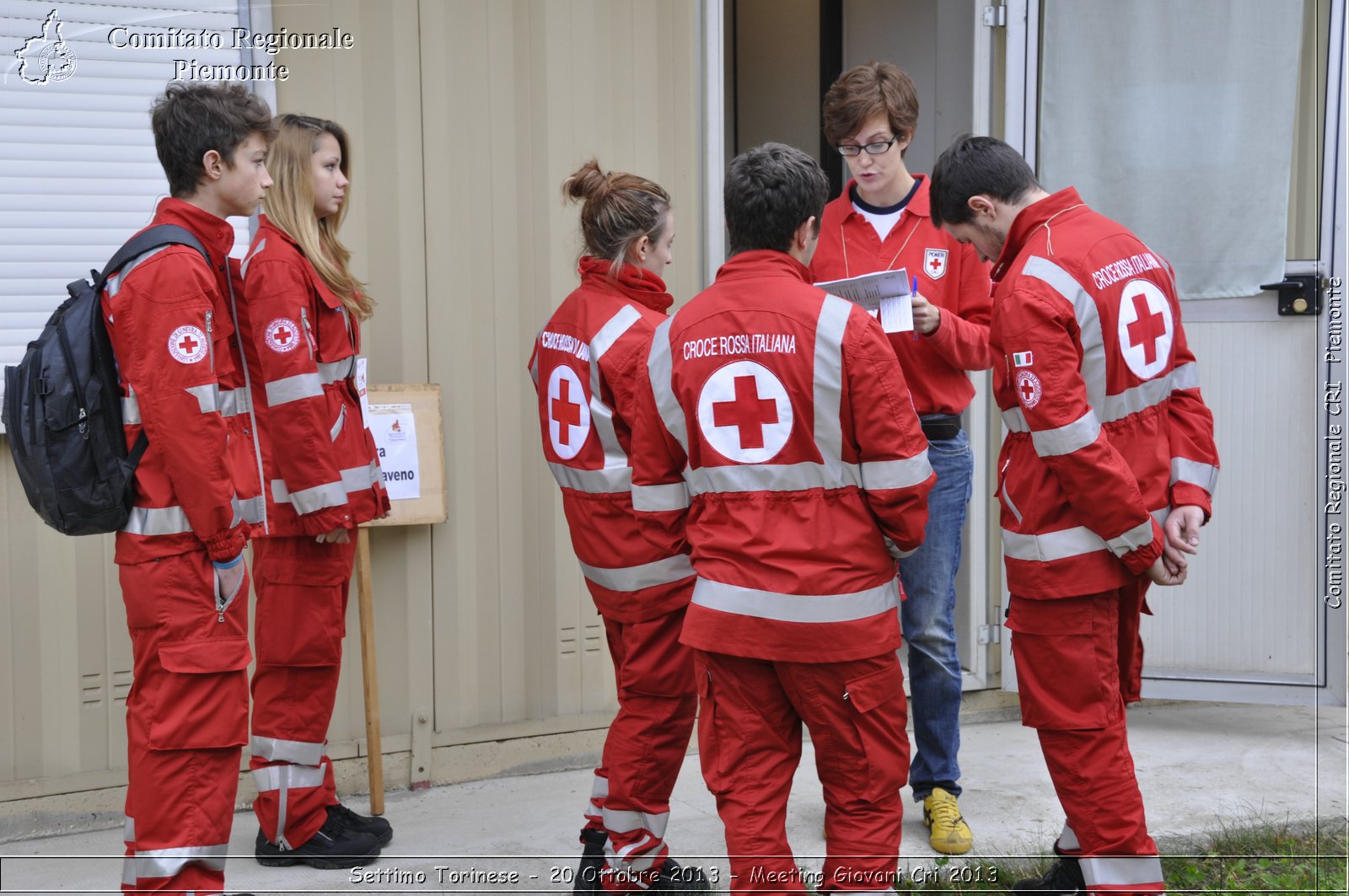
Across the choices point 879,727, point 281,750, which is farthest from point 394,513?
point 879,727

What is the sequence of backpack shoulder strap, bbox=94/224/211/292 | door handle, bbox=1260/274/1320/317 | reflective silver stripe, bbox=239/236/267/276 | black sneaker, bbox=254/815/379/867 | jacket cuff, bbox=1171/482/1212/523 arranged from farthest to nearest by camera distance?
door handle, bbox=1260/274/1320/317
black sneaker, bbox=254/815/379/867
reflective silver stripe, bbox=239/236/267/276
jacket cuff, bbox=1171/482/1212/523
backpack shoulder strap, bbox=94/224/211/292

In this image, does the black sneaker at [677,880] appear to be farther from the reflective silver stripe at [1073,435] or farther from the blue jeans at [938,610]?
the reflective silver stripe at [1073,435]

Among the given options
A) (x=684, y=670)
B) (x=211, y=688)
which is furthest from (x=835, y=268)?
(x=211, y=688)

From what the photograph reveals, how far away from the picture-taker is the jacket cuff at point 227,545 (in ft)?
10.5

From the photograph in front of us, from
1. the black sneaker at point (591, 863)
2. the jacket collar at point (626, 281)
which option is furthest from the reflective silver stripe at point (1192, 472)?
the black sneaker at point (591, 863)

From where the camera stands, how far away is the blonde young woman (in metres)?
3.77

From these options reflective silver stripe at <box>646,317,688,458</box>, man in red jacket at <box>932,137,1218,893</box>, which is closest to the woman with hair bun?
reflective silver stripe at <box>646,317,688,458</box>

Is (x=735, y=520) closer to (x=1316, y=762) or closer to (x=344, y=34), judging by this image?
(x=344, y=34)

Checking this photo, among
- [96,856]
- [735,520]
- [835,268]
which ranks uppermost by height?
[835,268]

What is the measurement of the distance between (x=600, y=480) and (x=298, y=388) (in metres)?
0.92

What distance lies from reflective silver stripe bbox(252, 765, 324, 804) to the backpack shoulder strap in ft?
5.21

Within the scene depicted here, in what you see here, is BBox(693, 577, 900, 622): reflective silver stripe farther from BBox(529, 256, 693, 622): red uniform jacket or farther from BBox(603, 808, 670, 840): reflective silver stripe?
BBox(603, 808, 670, 840): reflective silver stripe

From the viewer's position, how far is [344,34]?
463cm

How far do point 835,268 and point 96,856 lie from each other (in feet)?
9.99
